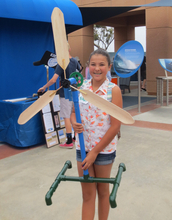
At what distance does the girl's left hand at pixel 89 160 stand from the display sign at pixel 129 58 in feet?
17.9

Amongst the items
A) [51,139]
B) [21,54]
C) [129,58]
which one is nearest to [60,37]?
[51,139]

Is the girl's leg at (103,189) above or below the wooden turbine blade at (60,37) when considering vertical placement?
below

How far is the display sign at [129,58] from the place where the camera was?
7066 mm

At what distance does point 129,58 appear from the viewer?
718 centimetres

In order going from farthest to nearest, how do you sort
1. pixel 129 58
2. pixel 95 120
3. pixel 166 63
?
pixel 166 63
pixel 129 58
pixel 95 120

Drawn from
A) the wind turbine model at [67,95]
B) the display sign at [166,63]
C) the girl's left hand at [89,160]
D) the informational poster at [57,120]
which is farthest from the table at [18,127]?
the display sign at [166,63]

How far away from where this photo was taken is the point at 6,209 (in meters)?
2.73

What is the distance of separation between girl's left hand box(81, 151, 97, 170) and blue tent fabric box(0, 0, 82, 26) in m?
4.28

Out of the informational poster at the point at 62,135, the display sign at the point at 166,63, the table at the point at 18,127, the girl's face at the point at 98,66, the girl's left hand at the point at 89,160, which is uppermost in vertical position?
the girl's face at the point at 98,66

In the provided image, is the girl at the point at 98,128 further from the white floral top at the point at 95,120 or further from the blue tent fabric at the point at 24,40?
the blue tent fabric at the point at 24,40

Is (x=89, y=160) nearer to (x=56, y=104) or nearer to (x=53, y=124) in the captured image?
(x=53, y=124)

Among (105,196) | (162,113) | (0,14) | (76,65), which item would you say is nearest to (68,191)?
(105,196)

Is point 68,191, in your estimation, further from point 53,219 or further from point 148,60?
point 148,60

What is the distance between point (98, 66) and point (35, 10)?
4.46 metres
